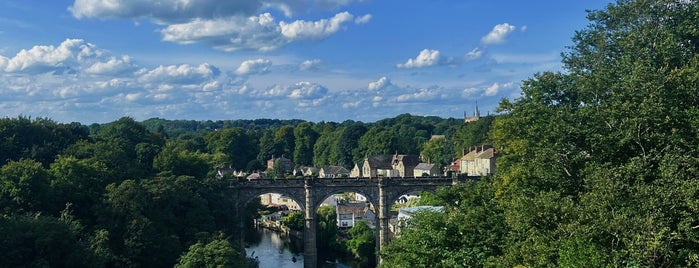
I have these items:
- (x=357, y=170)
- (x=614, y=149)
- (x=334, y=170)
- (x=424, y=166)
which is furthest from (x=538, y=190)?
(x=334, y=170)

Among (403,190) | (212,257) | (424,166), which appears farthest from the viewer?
(424,166)

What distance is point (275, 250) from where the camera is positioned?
5400 centimetres

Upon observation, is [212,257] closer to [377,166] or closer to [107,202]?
[107,202]

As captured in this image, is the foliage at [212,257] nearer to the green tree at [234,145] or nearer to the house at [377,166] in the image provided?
the house at [377,166]

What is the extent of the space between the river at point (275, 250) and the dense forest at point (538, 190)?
19.4ft

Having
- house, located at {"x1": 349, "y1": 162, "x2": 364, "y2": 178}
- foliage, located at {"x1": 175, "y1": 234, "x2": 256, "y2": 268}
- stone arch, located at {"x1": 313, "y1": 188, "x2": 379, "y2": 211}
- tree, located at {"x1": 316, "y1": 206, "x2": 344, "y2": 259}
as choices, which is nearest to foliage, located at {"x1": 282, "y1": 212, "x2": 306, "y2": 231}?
tree, located at {"x1": 316, "y1": 206, "x2": 344, "y2": 259}

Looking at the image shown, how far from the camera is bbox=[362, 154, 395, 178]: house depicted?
267ft

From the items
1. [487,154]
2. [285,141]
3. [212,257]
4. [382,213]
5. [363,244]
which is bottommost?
[363,244]

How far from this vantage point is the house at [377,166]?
267ft

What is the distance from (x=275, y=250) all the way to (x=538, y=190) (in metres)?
36.6

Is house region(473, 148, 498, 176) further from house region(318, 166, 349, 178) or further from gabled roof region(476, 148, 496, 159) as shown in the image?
house region(318, 166, 349, 178)

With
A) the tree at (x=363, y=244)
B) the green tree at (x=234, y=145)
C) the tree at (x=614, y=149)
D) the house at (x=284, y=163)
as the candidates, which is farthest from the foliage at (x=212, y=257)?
the green tree at (x=234, y=145)

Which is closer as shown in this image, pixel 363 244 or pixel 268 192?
pixel 268 192

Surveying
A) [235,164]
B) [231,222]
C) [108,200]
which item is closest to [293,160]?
[235,164]
